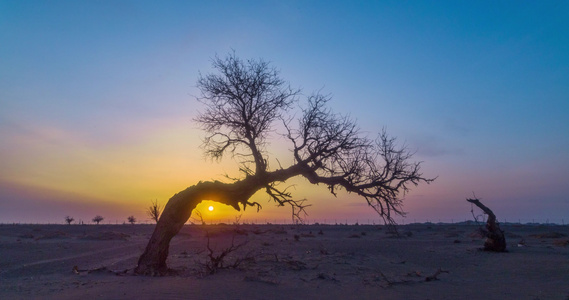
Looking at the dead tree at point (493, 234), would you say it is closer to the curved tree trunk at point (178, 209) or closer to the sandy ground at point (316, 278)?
the sandy ground at point (316, 278)

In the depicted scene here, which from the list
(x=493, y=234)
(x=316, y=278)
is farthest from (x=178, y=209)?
(x=493, y=234)

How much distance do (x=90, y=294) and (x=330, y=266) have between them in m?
9.36

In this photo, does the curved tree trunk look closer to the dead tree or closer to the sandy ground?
the sandy ground

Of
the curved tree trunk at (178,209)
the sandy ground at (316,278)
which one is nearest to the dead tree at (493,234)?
the sandy ground at (316,278)

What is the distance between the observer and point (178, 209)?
16.4m

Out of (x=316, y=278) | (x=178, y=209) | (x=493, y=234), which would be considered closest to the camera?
(x=316, y=278)

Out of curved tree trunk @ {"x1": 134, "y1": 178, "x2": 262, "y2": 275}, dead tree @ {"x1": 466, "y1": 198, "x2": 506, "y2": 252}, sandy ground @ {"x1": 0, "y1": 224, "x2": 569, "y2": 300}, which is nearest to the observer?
sandy ground @ {"x1": 0, "y1": 224, "x2": 569, "y2": 300}

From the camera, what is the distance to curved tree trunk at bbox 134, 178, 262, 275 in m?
15.9

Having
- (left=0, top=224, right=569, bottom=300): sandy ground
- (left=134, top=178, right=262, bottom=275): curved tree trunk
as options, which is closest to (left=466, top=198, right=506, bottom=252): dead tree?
(left=0, top=224, right=569, bottom=300): sandy ground

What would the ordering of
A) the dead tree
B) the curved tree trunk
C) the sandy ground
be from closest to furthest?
the sandy ground, the curved tree trunk, the dead tree

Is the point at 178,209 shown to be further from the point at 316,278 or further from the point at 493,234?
the point at 493,234

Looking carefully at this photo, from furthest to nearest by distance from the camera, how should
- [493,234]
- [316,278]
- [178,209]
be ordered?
[493,234] → [178,209] → [316,278]

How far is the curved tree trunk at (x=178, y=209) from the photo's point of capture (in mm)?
15883

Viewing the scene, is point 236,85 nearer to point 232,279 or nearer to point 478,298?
point 232,279
